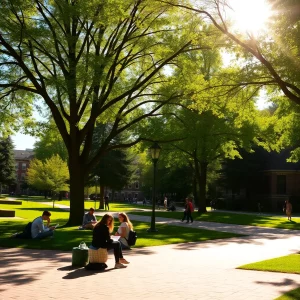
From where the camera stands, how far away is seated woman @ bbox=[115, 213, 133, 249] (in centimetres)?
1310

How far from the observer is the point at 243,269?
35.1 ft

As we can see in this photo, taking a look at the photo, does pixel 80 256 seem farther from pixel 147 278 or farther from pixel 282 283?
pixel 282 283

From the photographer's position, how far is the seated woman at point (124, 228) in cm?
1310

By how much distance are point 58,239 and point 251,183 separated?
152 ft

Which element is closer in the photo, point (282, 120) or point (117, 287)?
point (117, 287)

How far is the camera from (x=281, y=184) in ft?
192

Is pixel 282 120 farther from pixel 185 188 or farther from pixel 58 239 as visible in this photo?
pixel 185 188

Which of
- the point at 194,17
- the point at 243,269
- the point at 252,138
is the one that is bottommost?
the point at 243,269

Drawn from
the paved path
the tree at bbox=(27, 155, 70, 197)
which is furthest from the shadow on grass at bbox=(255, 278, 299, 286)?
the tree at bbox=(27, 155, 70, 197)

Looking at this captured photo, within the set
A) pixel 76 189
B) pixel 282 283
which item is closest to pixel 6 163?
pixel 76 189

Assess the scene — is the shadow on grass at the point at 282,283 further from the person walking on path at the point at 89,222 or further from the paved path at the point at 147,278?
the person walking on path at the point at 89,222

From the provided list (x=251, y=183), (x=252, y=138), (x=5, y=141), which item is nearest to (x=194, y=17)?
(x=252, y=138)

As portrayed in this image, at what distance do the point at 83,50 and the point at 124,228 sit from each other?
1256 centimetres

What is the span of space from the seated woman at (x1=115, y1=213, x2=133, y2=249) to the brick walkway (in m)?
0.36
